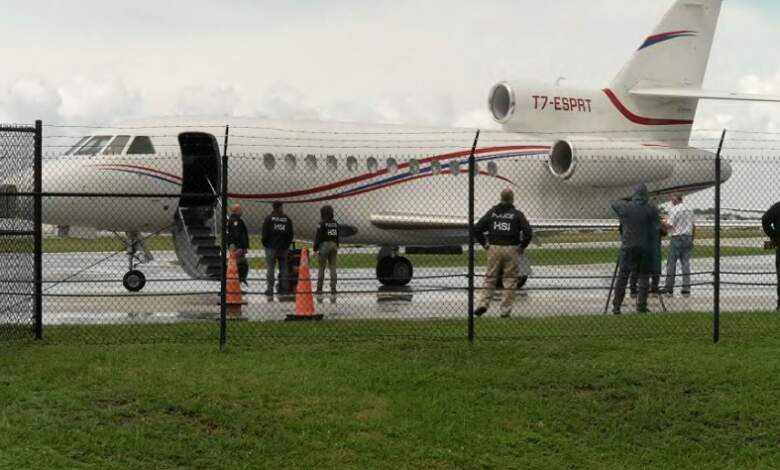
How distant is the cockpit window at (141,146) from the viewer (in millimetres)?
22688

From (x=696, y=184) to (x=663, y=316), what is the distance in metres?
15.0

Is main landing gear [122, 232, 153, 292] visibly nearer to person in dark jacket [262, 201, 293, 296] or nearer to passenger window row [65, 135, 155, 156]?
passenger window row [65, 135, 155, 156]

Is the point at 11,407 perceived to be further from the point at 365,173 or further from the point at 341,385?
the point at 365,173

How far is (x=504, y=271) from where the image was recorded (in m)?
16.4

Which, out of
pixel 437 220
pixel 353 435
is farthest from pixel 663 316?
pixel 437 220

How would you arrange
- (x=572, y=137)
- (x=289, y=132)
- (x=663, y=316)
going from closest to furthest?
1. (x=663, y=316)
2. (x=289, y=132)
3. (x=572, y=137)

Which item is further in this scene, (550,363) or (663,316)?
(663,316)

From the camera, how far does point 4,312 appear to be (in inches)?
535

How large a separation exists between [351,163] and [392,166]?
110 cm

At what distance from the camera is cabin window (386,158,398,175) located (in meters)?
25.9

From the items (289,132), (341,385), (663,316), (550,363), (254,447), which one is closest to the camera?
(254,447)

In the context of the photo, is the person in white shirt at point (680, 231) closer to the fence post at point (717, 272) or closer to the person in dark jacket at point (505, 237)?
the person in dark jacket at point (505, 237)

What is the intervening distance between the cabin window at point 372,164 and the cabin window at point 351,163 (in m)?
0.31

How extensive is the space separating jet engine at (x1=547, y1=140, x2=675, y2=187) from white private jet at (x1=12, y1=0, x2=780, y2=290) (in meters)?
0.04
